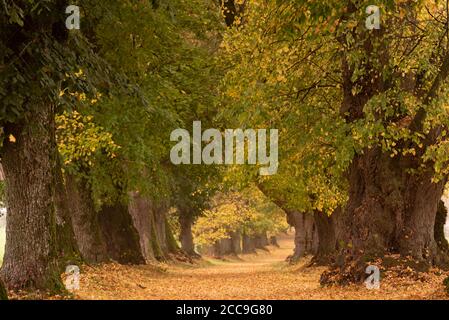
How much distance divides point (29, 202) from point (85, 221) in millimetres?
11328

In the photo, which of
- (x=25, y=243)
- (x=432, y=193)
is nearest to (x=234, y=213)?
(x=432, y=193)

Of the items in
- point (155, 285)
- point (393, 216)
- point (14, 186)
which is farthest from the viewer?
point (155, 285)

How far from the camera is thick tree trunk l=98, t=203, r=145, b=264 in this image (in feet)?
100

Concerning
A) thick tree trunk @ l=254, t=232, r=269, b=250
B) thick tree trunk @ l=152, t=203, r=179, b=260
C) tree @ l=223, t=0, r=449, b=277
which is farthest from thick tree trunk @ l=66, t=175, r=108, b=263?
thick tree trunk @ l=254, t=232, r=269, b=250

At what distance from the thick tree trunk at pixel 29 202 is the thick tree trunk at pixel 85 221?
9793mm

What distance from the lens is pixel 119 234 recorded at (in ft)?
102

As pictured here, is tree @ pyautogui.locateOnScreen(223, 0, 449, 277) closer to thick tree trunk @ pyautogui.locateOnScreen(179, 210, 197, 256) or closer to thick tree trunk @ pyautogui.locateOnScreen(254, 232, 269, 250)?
thick tree trunk @ pyautogui.locateOnScreen(179, 210, 197, 256)

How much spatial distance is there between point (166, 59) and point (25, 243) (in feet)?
40.1

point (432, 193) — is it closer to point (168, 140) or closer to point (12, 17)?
point (168, 140)
